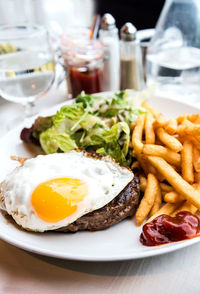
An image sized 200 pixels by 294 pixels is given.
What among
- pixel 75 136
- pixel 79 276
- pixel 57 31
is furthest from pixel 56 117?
pixel 57 31

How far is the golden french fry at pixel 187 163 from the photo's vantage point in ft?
7.22

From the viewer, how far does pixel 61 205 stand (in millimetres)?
1898

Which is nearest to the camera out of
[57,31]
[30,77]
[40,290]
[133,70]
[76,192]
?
[40,290]

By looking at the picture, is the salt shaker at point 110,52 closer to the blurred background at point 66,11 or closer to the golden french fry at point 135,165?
the golden french fry at point 135,165

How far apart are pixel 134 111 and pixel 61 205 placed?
1.37 metres

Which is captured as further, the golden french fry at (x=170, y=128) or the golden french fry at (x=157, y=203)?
the golden french fry at (x=170, y=128)

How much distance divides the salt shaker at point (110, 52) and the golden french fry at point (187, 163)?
6.43 feet

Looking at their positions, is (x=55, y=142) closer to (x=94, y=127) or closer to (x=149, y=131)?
(x=94, y=127)

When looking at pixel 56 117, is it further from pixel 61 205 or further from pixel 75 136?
pixel 61 205

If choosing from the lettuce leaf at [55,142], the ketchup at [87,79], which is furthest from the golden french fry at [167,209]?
the ketchup at [87,79]

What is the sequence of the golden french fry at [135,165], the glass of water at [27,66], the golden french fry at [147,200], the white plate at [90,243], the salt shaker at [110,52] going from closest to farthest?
the white plate at [90,243]
the golden french fry at [147,200]
the golden french fry at [135,165]
the glass of water at [27,66]
the salt shaker at [110,52]

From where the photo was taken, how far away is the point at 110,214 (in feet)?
6.58

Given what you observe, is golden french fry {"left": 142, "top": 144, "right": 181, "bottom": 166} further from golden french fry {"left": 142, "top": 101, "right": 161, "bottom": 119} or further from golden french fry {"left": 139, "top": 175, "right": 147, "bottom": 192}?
golden french fry {"left": 142, "top": 101, "right": 161, "bottom": 119}

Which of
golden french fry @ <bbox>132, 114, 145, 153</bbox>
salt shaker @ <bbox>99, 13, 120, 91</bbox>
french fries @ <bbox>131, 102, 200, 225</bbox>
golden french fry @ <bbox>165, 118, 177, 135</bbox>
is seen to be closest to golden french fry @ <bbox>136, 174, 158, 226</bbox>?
french fries @ <bbox>131, 102, 200, 225</bbox>
